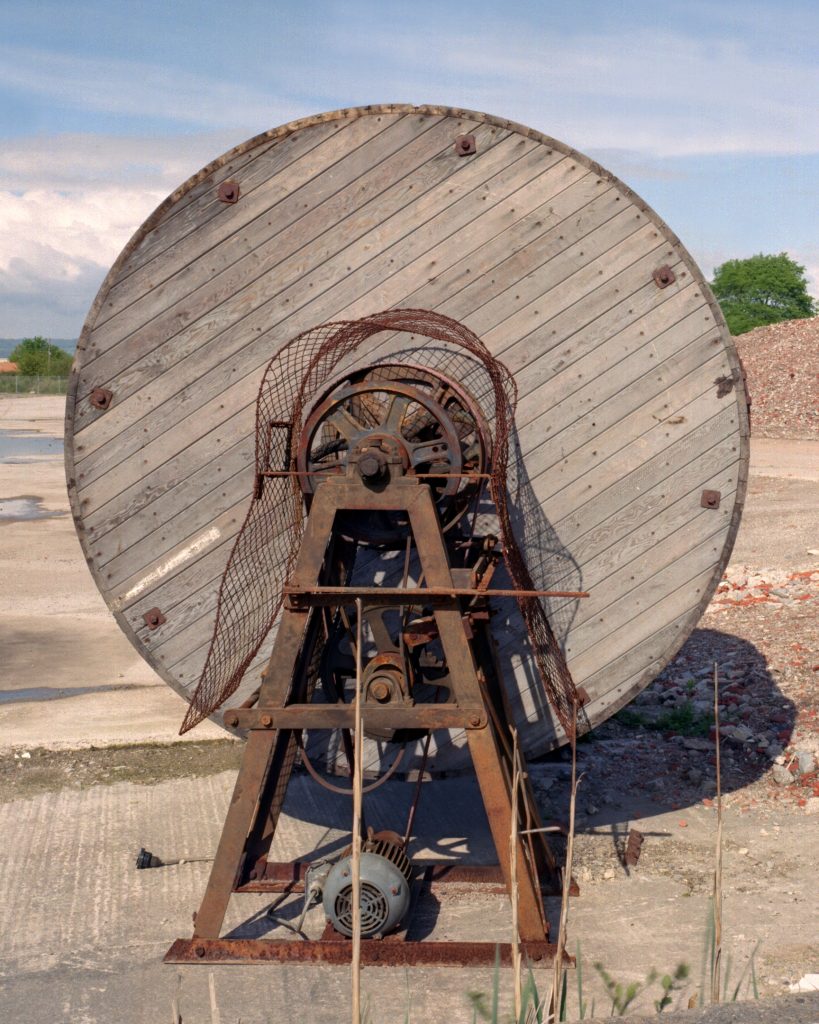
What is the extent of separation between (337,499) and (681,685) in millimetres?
4323

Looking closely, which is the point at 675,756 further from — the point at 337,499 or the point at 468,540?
the point at 337,499

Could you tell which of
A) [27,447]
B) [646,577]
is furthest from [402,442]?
[27,447]

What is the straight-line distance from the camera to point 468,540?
506 cm

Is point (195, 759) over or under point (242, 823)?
over

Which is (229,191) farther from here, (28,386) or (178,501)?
(28,386)

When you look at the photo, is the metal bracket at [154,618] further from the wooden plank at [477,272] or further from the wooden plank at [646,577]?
the wooden plank at [646,577]

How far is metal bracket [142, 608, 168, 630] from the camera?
552cm

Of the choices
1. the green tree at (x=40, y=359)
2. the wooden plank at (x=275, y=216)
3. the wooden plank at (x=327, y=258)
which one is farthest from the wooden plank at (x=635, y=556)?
the green tree at (x=40, y=359)

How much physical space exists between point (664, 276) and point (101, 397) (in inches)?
95.4

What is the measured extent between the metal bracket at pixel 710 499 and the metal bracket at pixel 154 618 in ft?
7.66

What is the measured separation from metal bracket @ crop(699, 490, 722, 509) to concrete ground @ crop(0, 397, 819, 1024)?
148cm

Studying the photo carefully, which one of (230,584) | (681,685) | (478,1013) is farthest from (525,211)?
(681,685)

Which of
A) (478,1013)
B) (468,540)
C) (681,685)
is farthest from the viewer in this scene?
(681,685)

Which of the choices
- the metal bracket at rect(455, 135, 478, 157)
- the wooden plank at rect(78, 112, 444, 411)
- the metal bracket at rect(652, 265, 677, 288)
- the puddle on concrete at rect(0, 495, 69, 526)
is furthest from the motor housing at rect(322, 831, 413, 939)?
the puddle on concrete at rect(0, 495, 69, 526)
